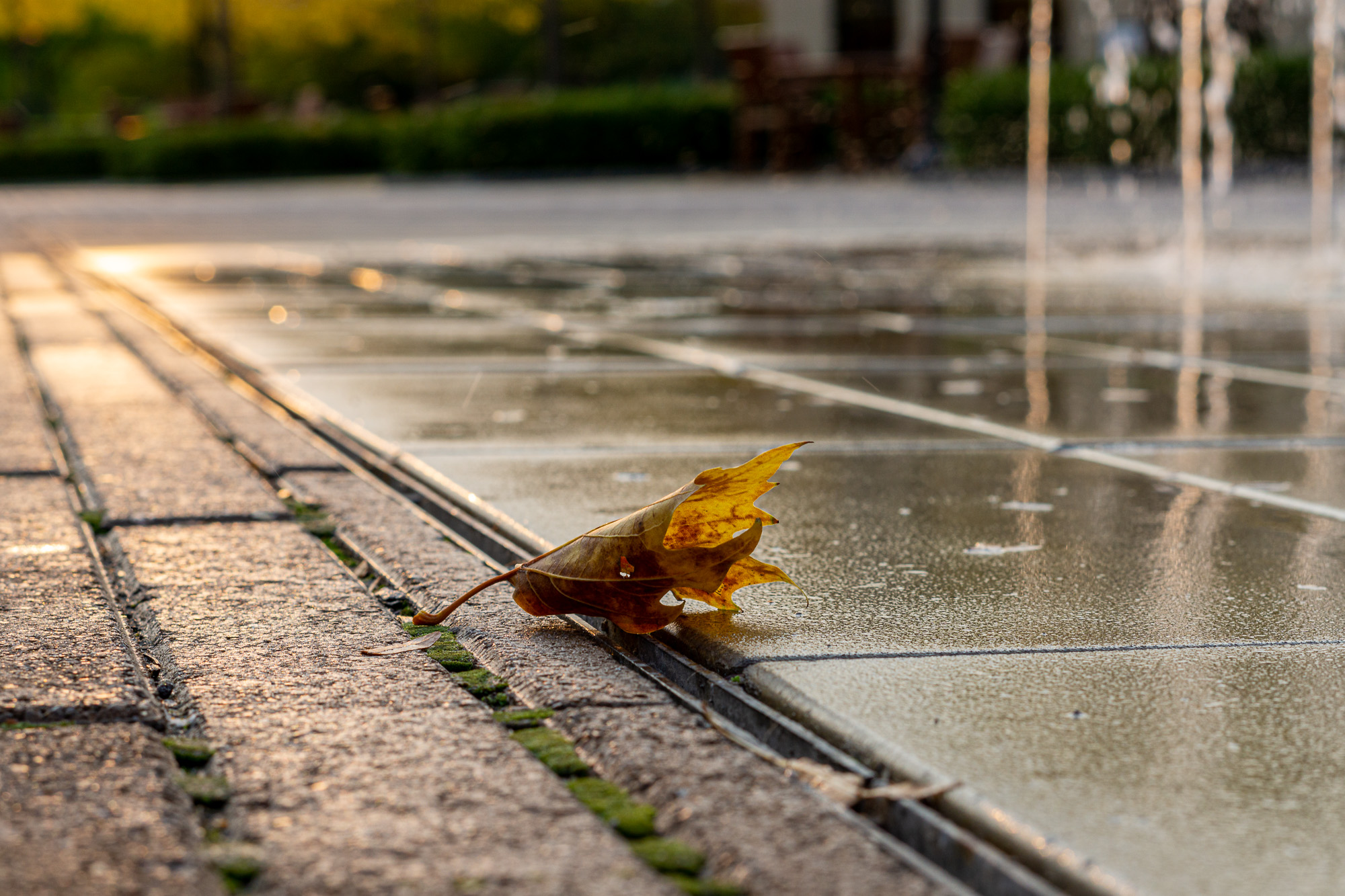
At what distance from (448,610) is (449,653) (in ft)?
0.33

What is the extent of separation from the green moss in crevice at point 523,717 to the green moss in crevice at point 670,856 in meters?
0.40

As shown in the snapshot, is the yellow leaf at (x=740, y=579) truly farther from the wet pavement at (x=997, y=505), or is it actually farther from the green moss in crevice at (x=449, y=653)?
the green moss in crevice at (x=449, y=653)

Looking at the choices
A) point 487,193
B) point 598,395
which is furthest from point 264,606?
point 487,193

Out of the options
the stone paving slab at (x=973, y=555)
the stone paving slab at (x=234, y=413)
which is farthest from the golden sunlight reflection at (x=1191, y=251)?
the stone paving slab at (x=234, y=413)

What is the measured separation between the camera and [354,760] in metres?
2.03

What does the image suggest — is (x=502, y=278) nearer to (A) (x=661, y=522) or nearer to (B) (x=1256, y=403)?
(B) (x=1256, y=403)

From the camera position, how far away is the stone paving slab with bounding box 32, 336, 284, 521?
352cm

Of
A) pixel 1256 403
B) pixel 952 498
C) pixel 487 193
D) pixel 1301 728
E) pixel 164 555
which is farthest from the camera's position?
pixel 487 193

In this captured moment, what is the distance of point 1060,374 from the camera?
580 cm

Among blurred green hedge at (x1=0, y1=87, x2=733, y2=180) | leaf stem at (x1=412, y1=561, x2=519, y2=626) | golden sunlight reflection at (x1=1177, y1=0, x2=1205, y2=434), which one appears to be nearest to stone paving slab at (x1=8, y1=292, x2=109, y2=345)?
golden sunlight reflection at (x1=1177, y1=0, x2=1205, y2=434)

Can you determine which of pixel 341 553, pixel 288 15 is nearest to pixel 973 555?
pixel 341 553

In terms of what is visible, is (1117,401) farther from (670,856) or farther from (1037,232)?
(1037,232)

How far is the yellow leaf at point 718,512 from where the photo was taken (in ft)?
8.39

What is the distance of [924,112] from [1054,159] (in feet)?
6.55
